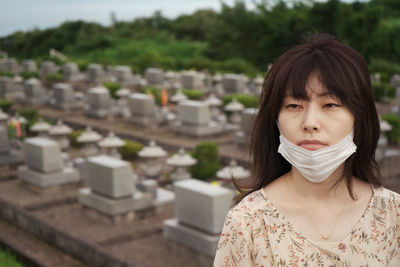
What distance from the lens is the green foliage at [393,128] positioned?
15.5 m

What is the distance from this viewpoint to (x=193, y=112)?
57.4ft

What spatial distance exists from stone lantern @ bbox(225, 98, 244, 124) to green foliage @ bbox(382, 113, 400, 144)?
5043 millimetres

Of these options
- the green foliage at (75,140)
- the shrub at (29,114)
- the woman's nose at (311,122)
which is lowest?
the green foliage at (75,140)

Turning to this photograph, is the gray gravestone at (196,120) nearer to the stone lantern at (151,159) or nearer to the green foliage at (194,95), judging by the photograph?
the stone lantern at (151,159)

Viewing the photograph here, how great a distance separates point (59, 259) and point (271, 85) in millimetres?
7416

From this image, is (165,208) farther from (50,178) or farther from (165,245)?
(50,178)

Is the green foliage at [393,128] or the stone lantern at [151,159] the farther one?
the green foliage at [393,128]

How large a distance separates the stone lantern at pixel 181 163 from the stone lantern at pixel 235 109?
5925 mm

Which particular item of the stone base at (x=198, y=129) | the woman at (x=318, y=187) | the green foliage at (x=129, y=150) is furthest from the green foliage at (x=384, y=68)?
the woman at (x=318, y=187)

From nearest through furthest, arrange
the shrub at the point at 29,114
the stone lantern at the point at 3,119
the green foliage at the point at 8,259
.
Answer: the green foliage at the point at 8,259 → the stone lantern at the point at 3,119 → the shrub at the point at 29,114

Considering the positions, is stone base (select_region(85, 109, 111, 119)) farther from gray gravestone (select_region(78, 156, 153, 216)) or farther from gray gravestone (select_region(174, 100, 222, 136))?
gray gravestone (select_region(78, 156, 153, 216))

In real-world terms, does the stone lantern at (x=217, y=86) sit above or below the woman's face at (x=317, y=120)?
below

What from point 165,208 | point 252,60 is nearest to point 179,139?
point 165,208

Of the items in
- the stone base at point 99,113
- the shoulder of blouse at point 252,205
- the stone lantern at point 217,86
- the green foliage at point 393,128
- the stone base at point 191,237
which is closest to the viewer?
the shoulder of blouse at point 252,205
